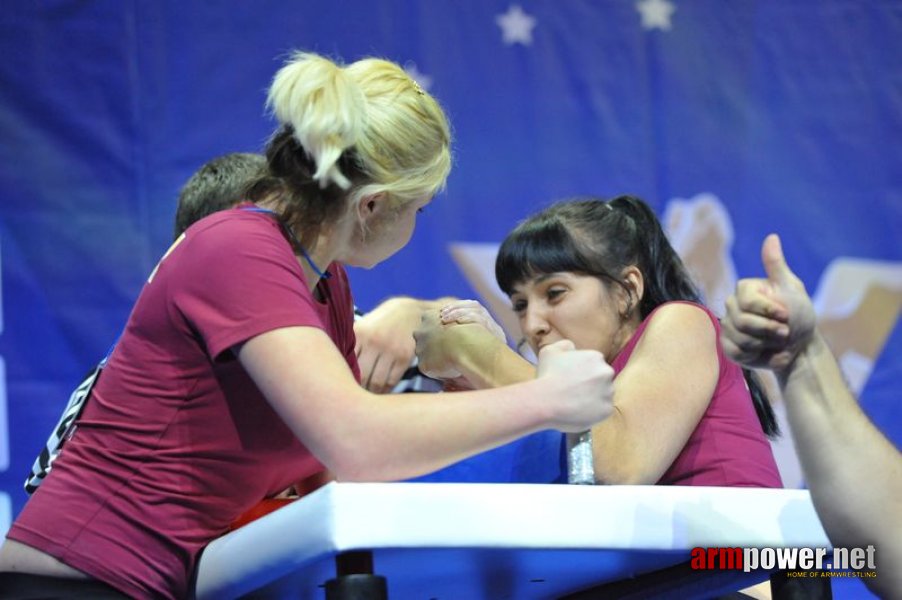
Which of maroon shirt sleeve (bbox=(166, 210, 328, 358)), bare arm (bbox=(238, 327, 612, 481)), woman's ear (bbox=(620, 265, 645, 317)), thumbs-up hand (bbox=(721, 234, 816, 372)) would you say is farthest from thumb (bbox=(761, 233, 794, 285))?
woman's ear (bbox=(620, 265, 645, 317))

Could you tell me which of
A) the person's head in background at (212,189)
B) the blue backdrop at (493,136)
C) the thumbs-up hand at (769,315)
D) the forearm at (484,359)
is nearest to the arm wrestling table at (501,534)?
the thumbs-up hand at (769,315)

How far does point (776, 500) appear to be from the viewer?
118cm

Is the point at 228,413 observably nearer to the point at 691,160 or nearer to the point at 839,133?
the point at 691,160

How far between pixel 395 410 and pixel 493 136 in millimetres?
1445

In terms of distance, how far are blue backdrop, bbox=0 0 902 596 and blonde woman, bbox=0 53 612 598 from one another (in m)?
0.96

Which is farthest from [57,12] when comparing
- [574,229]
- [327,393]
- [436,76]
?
[327,393]

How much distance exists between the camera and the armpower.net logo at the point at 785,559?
117 centimetres

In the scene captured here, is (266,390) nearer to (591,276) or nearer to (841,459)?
(841,459)

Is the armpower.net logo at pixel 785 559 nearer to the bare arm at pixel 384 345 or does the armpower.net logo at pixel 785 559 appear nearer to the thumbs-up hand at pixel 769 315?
the thumbs-up hand at pixel 769 315

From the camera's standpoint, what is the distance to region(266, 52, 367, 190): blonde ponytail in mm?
1344

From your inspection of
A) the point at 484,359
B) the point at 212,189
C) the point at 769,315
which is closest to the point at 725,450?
the point at 484,359

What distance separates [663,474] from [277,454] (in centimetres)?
52

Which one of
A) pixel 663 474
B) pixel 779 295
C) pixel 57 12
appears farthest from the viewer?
pixel 57 12

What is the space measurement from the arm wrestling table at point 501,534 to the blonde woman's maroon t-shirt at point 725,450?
0.92ft
